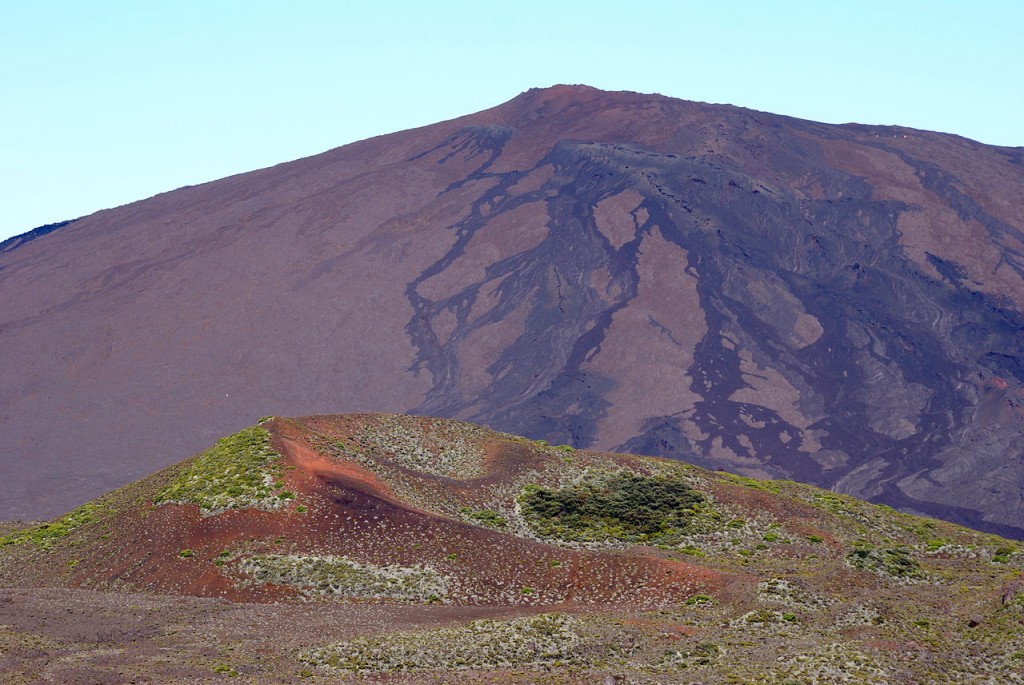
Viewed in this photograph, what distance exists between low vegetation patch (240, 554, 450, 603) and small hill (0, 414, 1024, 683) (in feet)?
0.26

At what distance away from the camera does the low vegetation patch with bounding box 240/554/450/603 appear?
3134 centimetres

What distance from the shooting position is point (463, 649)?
2600 cm

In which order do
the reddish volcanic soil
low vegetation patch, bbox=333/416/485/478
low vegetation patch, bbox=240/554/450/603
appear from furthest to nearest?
low vegetation patch, bbox=333/416/485/478
the reddish volcanic soil
low vegetation patch, bbox=240/554/450/603

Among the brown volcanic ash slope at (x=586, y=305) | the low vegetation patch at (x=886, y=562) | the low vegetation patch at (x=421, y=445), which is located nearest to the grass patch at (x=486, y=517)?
the low vegetation patch at (x=421, y=445)

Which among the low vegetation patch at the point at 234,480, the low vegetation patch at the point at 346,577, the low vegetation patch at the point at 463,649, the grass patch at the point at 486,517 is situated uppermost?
the low vegetation patch at the point at 234,480

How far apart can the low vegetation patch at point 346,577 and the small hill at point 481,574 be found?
0.26 feet

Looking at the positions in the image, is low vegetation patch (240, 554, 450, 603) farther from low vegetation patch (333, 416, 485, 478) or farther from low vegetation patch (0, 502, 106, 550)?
low vegetation patch (0, 502, 106, 550)

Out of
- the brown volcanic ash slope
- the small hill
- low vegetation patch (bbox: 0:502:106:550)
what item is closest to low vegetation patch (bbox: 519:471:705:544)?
the small hill

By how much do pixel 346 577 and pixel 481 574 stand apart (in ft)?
11.8

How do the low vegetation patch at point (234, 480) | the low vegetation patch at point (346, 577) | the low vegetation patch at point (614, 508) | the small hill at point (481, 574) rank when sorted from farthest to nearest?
the low vegetation patch at point (614, 508) → the low vegetation patch at point (234, 480) → the low vegetation patch at point (346, 577) → the small hill at point (481, 574)

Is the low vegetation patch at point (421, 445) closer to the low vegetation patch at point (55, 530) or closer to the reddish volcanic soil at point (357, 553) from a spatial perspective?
the reddish volcanic soil at point (357, 553)

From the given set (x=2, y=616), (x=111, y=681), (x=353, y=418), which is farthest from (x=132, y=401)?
(x=111, y=681)

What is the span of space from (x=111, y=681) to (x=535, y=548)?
46.9ft

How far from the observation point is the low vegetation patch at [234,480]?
35.2m
